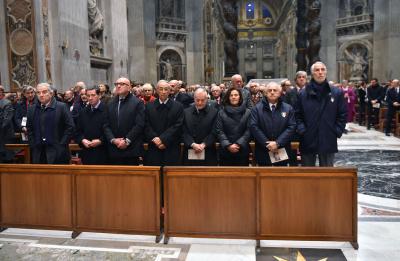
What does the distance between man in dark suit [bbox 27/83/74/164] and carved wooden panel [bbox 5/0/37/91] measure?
745cm

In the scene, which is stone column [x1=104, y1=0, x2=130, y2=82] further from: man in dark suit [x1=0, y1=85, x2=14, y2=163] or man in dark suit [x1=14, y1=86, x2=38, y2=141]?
man in dark suit [x1=0, y1=85, x2=14, y2=163]

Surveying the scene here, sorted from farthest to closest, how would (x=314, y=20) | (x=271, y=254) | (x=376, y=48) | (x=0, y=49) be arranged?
1. (x=376, y=48)
2. (x=314, y=20)
3. (x=0, y=49)
4. (x=271, y=254)

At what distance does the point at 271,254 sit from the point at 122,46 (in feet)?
54.0

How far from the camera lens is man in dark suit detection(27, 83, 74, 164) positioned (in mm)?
5738

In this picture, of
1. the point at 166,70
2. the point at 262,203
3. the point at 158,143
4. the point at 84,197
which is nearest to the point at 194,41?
the point at 166,70

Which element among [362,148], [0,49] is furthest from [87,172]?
[0,49]

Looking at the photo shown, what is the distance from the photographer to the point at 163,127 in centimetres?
561

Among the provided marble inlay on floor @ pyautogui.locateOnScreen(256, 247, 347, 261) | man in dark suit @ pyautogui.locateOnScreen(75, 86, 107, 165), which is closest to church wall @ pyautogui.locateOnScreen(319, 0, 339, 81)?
man in dark suit @ pyautogui.locateOnScreen(75, 86, 107, 165)

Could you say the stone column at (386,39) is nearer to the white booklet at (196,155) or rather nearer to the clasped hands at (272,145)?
the clasped hands at (272,145)

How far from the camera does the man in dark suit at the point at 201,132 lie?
5438 mm

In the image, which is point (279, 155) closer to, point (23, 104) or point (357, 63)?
point (23, 104)

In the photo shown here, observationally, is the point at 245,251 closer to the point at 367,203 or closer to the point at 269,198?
the point at 269,198

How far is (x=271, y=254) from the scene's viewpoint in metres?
4.45

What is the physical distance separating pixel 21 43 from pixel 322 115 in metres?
10.5
